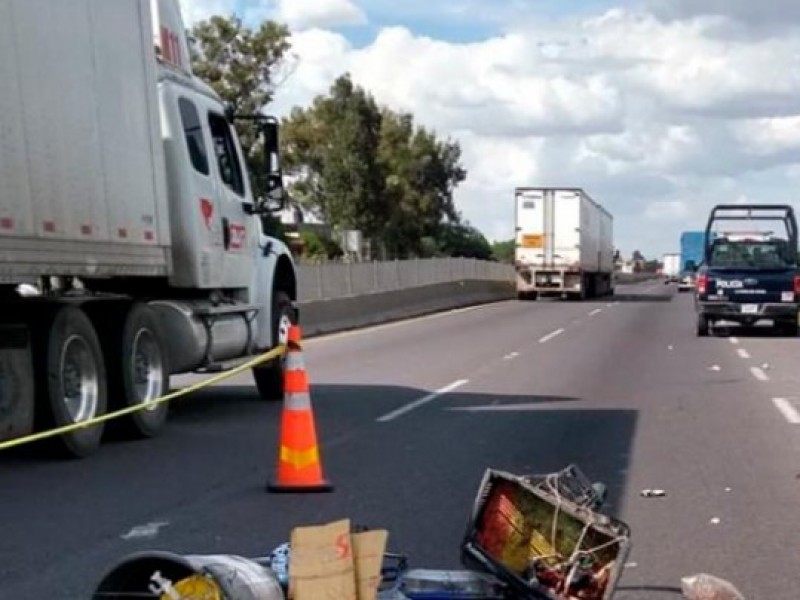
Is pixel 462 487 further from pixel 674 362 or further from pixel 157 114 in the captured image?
pixel 674 362

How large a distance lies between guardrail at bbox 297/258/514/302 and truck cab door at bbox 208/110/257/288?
1418 centimetres

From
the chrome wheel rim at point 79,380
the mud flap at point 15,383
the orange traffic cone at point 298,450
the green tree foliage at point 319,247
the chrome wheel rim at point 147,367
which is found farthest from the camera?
the green tree foliage at point 319,247

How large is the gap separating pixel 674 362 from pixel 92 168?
1266 cm

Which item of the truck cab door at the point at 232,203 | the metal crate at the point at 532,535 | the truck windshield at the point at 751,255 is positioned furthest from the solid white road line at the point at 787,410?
the truck windshield at the point at 751,255

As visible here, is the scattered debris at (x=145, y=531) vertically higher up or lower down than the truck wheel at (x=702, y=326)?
higher up

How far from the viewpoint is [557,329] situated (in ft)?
102

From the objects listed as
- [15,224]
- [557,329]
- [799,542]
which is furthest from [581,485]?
[557,329]

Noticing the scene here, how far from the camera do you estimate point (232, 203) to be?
1395cm

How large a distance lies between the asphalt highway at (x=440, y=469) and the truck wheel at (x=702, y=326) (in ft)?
27.2

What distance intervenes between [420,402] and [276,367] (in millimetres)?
1647

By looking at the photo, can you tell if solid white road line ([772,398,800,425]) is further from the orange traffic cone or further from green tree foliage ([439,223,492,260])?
green tree foliage ([439,223,492,260])

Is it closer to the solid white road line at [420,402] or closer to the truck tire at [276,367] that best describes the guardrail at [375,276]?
the solid white road line at [420,402]

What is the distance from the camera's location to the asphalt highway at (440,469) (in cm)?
733

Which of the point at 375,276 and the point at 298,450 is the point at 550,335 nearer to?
the point at 375,276
